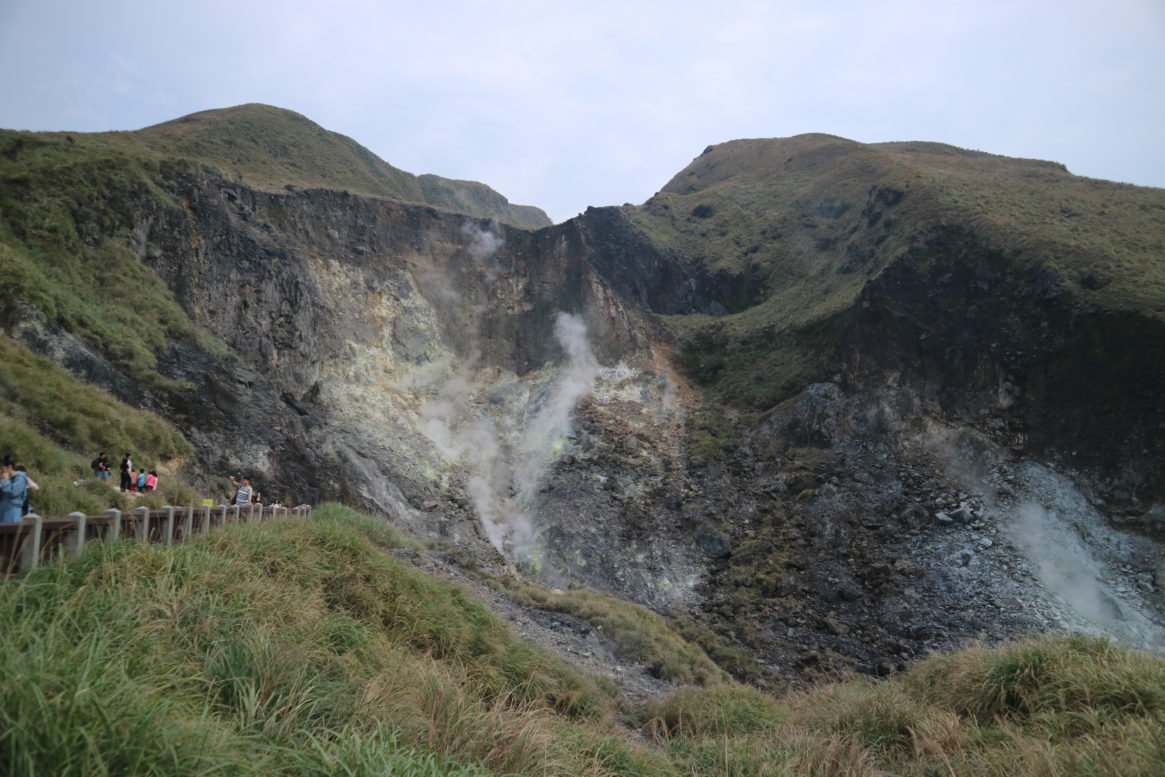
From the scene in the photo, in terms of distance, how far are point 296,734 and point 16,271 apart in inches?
886

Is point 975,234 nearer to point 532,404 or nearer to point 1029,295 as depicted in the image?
point 1029,295

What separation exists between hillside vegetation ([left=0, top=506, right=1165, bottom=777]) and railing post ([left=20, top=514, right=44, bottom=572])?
47 centimetres

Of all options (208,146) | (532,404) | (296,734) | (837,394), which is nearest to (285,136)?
(208,146)

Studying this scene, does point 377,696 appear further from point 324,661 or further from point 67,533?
point 67,533

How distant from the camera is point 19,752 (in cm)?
291

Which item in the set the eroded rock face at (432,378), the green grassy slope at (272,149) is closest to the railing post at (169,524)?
→ the eroded rock face at (432,378)

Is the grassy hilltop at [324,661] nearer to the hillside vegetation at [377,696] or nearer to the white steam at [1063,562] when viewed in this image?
the hillside vegetation at [377,696]

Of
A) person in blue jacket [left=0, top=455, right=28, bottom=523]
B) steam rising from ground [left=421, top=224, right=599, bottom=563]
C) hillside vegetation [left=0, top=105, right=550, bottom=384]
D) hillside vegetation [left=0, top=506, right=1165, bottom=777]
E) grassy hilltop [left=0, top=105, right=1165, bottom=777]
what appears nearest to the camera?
hillside vegetation [left=0, top=506, right=1165, bottom=777]

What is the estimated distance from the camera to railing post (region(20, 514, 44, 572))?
582 centimetres

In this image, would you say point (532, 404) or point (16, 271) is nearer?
point (16, 271)

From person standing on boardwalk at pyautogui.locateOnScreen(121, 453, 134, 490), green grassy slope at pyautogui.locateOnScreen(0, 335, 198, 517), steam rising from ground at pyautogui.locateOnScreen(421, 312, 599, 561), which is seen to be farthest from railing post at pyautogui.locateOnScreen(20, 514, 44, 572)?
steam rising from ground at pyautogui.locateOnScreen(421, 312, 599, 561)

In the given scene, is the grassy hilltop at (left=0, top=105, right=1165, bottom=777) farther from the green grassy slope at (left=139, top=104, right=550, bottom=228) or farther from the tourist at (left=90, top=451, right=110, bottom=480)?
the green grassy slope at (left=139, top=104, right=550, bottom=228)

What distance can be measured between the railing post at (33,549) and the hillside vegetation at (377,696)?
47cm

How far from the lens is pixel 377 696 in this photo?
5.54 meters
